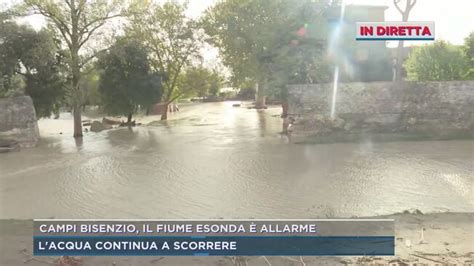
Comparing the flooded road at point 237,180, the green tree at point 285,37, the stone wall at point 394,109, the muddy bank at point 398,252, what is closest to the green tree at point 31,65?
the flooded road at point 237,180

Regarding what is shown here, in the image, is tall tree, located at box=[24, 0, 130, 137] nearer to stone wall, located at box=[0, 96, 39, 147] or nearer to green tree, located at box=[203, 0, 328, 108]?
stone wall, located at box=[0, 96, 39, 147]

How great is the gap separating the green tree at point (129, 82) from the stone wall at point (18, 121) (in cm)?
558

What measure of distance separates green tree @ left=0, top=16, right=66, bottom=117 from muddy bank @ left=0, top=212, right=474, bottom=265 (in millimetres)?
11363

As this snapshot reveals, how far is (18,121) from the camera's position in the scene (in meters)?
13.1

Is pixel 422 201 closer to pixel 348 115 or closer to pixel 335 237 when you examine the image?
pixel 335 237

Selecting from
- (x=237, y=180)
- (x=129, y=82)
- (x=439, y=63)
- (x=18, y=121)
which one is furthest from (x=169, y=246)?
(x=129, y=82)

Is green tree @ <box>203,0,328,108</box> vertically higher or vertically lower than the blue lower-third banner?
higher

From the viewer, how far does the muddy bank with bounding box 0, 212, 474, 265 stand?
12.3 feet

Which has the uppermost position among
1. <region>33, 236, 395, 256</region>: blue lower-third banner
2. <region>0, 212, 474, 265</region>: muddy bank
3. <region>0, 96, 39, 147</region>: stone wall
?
<region>0, 96, 39, 147</region>: stone wall

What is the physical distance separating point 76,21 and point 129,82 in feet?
16.8

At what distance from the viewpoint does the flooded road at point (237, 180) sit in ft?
20.1

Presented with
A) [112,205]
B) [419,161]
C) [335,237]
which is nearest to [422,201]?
[335,237]

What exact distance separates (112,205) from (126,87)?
573 inches

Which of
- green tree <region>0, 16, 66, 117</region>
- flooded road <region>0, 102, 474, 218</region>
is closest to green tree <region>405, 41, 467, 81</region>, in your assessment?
flooded road <region>0, 102, 474, 218</region>
